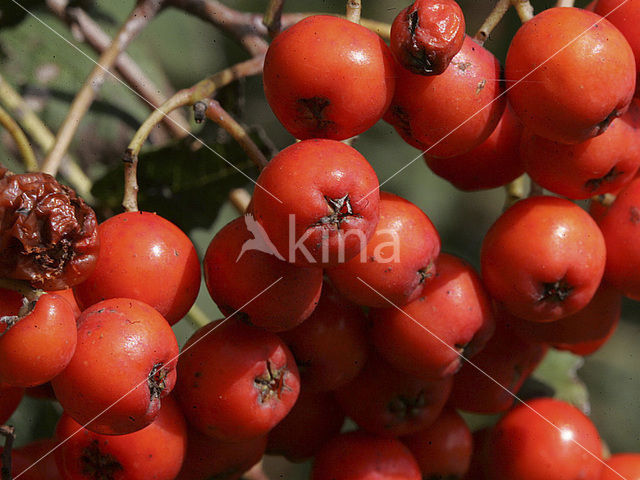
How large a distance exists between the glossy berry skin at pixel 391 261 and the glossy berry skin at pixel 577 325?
279 mm

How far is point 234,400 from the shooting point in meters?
0.90

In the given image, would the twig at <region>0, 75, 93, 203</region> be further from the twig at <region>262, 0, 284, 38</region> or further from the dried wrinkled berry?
the dried wrinkled berry

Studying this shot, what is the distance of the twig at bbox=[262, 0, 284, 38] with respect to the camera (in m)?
1.15

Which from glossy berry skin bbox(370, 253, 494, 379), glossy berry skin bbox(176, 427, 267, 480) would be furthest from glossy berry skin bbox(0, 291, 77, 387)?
glossy berry skin bbox(370, 253, 494, 379)

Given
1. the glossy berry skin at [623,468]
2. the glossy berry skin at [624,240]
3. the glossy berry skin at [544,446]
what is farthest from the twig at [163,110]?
the glossy berry skin at [623,468]

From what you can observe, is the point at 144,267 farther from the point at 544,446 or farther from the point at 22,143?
the point at 544,446

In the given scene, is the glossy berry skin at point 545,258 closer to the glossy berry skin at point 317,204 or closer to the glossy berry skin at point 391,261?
the glossy berry skin at point 391,261

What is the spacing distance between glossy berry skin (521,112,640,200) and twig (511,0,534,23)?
0.52 ft

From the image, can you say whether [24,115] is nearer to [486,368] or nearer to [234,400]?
[234,400]

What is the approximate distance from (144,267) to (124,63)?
0.72 meters

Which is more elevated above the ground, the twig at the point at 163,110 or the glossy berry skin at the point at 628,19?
the glossy berry skin at the point at 628,19

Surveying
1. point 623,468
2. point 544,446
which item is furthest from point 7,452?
point 623,468

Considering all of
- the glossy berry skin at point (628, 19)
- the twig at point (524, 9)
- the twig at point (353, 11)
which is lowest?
the twig at point (353, 11)

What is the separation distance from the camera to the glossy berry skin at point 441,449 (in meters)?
1.17
